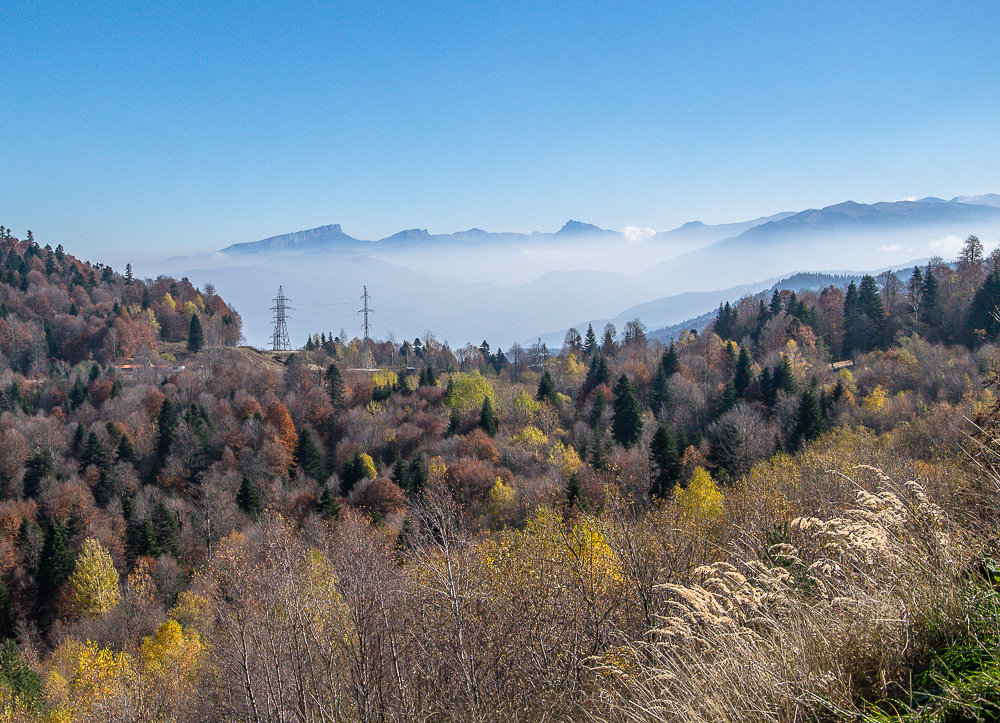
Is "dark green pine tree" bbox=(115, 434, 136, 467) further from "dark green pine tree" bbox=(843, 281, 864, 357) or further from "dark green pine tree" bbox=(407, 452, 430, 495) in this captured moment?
"dark green pine tree" bbox=(843, 281, 864, 357)

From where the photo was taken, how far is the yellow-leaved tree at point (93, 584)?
27828mm

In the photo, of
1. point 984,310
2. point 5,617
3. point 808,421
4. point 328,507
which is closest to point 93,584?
point 5,617

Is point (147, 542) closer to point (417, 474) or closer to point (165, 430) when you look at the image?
point (417, 474)

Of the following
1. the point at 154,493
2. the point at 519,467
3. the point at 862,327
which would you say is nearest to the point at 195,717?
the point at 519,467

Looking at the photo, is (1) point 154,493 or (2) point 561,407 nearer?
(1) point 154,493

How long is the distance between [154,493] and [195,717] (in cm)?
3113

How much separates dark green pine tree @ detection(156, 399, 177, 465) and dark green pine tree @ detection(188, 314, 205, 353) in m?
28.0

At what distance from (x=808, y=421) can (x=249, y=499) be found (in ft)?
110

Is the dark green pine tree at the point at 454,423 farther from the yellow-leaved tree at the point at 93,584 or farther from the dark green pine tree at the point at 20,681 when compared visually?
the dark green pine tree at the point at 20,681

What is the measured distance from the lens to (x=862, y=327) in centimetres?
5772

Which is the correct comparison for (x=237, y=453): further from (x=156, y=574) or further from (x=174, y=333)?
(x=174, y=333)

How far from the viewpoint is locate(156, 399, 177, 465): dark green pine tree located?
46.1 m

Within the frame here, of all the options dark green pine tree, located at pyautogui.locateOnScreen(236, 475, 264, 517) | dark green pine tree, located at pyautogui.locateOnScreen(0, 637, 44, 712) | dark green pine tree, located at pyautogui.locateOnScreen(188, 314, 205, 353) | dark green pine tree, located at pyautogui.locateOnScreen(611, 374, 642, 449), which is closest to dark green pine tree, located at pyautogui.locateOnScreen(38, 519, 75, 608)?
dark green pine tree, located at pyautogui.locateOnScreen(236, 475, 264, 517)

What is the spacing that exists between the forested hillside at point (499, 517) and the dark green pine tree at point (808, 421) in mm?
183
